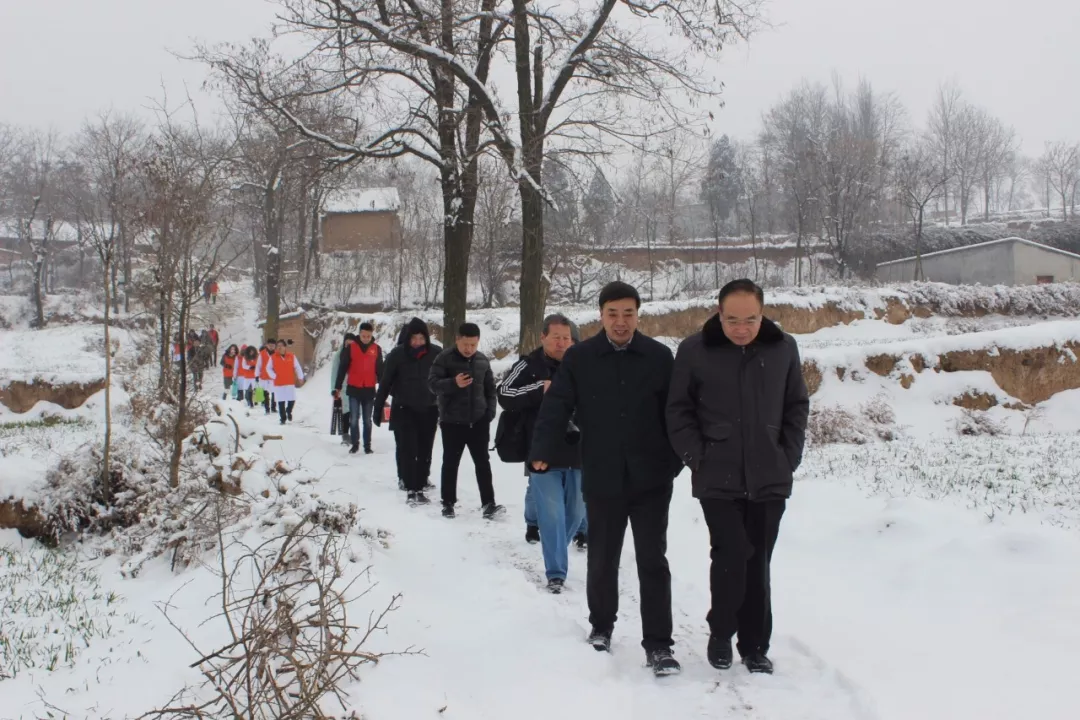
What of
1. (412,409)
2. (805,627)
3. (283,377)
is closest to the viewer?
(805,627)

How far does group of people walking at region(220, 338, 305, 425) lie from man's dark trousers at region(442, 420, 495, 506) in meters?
8.68

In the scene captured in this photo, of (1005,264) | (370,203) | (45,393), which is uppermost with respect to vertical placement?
(370,203)

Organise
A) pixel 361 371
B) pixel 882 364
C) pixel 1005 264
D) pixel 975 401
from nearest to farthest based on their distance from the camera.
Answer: pixel 361 371, pixel 975 401, pixel 882 364, pixel 1005 264

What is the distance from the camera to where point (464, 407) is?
24.9 ft

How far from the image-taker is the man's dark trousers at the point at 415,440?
27.7 feet

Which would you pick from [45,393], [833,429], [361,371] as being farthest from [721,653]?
[45,393]

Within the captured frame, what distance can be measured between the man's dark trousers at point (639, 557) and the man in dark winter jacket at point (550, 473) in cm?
107

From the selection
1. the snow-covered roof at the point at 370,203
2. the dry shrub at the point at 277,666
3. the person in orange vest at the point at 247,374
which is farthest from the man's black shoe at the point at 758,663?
the snow-covered roof at the point at 370,203

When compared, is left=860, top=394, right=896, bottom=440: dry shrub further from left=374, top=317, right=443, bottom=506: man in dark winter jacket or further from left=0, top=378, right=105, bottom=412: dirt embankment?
left=0, top=378, right=105, bottom=412: dirt embankment

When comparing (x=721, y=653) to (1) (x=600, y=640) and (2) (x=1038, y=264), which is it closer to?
(1) (x=600, y=640)

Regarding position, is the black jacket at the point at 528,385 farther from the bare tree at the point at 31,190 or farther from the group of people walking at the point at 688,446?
Result: the bare tree at the point at 31,190

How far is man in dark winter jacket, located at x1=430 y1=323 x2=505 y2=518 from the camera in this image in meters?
7.57

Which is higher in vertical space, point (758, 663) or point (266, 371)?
point (266, 371)

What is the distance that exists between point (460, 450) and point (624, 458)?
12.6ft
